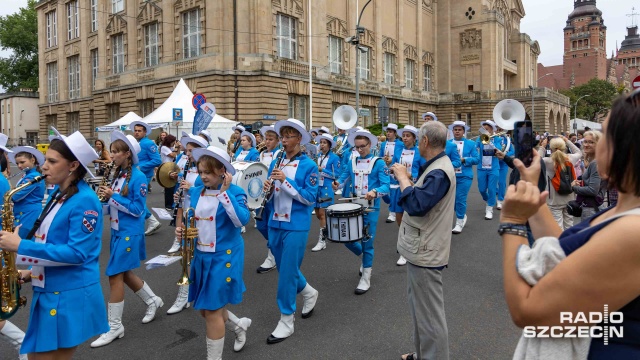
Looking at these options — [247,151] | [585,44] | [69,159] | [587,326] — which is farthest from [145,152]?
[585,44]

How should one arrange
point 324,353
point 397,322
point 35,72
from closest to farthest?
1. point 324,353
2. point 397,322
3. point 35,72

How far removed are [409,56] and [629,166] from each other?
150 ft

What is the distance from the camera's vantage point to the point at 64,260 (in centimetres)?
290

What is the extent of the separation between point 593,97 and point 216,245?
3543 inches

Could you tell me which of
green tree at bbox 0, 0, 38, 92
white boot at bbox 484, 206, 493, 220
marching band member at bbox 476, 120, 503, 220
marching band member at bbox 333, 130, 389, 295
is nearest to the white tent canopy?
marching band member at bbox 476, 120, 503, 220

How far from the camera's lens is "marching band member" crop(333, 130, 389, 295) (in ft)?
20.2

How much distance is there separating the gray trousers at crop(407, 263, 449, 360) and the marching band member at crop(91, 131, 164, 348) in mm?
2972

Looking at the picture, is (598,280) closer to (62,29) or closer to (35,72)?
(62,29)

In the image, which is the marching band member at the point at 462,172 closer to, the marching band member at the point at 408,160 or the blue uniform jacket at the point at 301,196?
the marching band member at the point at 408,160

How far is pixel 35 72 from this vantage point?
57.9 metres

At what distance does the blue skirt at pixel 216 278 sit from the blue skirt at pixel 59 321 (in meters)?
0.94

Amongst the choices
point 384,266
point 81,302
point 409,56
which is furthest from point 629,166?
point 409,56

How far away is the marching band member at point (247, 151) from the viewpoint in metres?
10.2

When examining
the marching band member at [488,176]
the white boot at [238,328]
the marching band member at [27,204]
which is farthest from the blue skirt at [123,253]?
the marching band member at [488,176]
